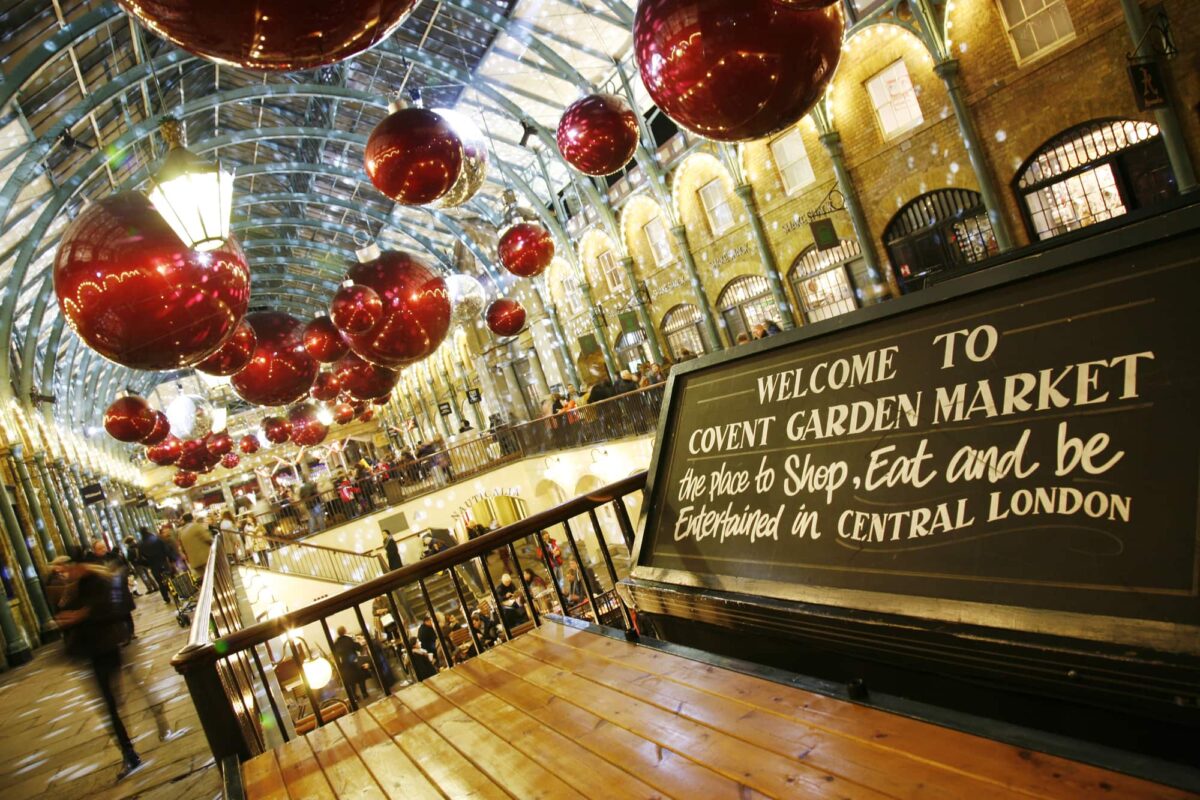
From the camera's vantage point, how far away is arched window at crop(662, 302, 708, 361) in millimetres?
15617

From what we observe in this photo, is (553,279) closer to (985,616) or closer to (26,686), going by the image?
(26,686)

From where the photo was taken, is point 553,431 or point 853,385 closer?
point 853,385

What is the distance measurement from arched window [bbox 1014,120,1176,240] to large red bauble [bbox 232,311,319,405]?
830cm

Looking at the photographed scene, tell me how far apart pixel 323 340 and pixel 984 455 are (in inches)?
179

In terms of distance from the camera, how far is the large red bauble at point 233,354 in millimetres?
3816

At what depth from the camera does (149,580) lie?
18.1 m

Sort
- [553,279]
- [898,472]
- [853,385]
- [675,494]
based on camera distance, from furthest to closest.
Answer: [553,279] < [675,494] < [853,385] < [898,472]

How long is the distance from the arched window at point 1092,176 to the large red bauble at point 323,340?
317 inches

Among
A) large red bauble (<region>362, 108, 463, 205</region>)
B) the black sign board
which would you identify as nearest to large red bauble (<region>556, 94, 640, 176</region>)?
large red bauble (<region>362, 108, 463, 205</region>)

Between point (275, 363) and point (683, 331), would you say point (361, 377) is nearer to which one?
point (275, 363)

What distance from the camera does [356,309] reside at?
411 cm

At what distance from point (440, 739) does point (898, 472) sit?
1809 mm

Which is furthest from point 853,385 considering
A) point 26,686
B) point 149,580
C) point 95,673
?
point 149,580

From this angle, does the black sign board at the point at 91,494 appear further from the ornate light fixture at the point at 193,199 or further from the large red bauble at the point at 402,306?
the ornate light fixture at the point at 193,199
